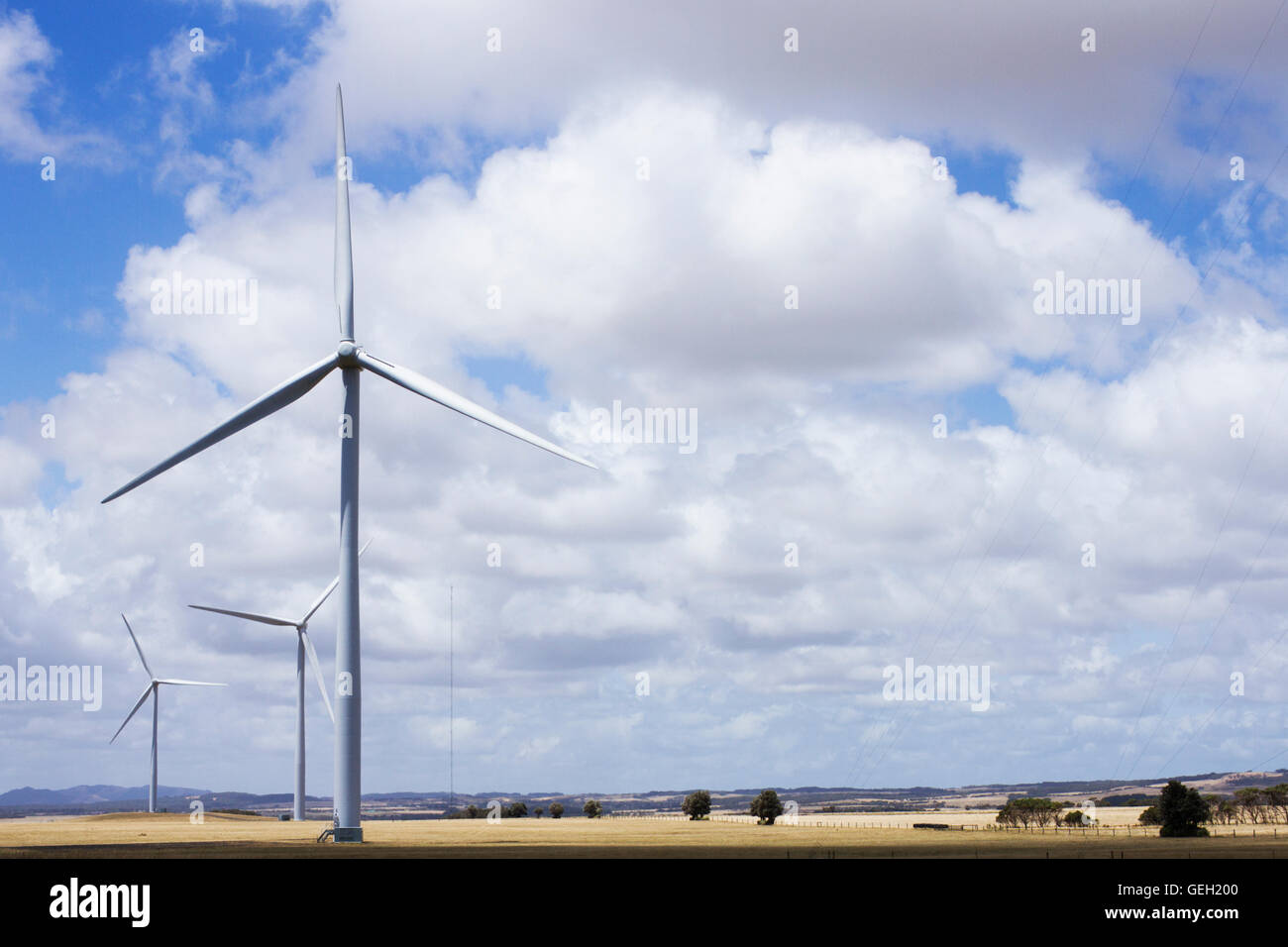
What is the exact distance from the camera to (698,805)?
194m

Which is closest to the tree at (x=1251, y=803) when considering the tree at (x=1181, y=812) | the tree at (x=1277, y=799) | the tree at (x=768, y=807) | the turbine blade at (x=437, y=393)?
the tree at (x=1277, y=799)

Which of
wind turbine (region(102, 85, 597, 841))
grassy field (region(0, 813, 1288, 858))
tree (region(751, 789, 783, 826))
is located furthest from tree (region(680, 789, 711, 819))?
wind turbine (region(102, 85, 597, 841))

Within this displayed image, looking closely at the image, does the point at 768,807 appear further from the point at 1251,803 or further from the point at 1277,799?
the point at 1277,799

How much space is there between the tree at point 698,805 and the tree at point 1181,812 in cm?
7641

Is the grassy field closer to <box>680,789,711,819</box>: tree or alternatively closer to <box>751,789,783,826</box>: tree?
<box>751,789,783,826</box>: tree

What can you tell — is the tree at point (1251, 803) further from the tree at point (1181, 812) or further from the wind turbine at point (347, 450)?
the wind turbine at point (347, 450)

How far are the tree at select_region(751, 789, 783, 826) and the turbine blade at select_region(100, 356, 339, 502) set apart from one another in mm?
95704

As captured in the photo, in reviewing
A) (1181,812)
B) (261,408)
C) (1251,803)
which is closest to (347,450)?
(261,408)

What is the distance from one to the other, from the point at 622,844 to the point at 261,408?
43.4 metres

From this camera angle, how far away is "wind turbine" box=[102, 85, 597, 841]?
93000mm

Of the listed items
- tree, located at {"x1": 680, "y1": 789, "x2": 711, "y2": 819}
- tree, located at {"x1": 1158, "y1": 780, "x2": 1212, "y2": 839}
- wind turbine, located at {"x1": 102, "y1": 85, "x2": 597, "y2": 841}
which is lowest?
tree, located at {"x1": 680, "y1": 789, "x2": 711, "y2": 819}

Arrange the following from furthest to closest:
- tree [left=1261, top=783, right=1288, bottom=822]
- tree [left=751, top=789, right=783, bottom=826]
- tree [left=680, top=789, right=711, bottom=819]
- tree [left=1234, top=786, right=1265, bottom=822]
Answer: tree [left=680, top=789, right=711, bottom=819] → tree [left=1261, top=783, right=1288, bottom=822] → tree [left=1234, top=786, right=1265, bottom=822] → tree [left=751, top=789, right=783, bottom=826]
